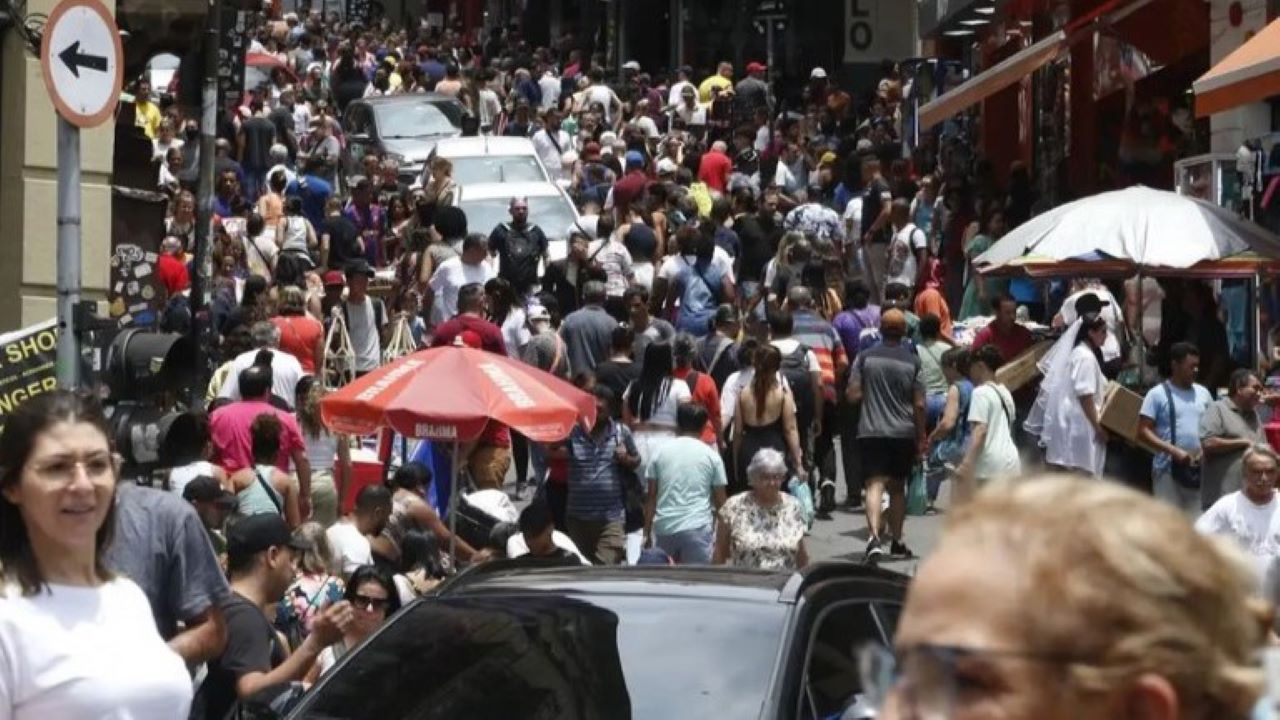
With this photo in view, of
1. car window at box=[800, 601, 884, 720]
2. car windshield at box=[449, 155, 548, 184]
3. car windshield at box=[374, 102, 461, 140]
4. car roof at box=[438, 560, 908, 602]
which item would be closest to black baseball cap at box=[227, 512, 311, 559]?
car roof at box=[438, 560, 908, 602]

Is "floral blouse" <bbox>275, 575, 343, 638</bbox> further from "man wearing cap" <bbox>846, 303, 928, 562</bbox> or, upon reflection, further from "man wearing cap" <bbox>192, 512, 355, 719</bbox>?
"man wearing cap" <bbox>846, 303, 928, 562</bbox>

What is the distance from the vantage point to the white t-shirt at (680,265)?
22.0 meters

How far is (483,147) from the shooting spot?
29.4m

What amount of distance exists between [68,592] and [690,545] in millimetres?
9461

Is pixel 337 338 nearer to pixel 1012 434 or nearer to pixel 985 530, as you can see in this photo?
pixel 1012 434

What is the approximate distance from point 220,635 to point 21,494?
917 mm

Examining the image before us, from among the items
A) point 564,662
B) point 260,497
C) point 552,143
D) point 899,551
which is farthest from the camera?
point 552,143

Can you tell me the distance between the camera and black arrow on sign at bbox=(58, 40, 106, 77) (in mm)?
9008

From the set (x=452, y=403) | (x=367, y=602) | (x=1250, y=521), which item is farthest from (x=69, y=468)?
(x=1250, y=521)

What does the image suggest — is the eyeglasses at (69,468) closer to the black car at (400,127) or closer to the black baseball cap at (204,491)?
the black baseball cap at (204,491)

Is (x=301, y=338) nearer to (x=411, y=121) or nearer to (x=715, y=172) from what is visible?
(x=715, y=172)

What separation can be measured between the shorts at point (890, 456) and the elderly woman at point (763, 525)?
355 cm

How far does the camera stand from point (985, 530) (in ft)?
6.40

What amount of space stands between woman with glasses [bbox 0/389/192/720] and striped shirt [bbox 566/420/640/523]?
942 cm
